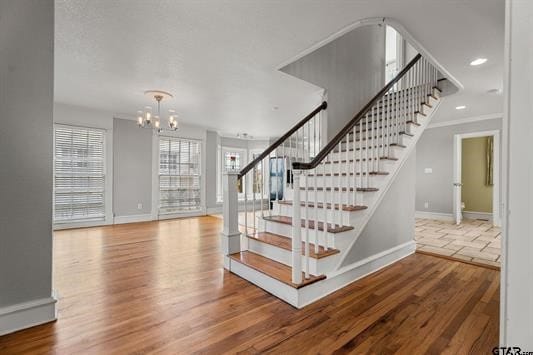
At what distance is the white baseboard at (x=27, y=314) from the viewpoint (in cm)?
157

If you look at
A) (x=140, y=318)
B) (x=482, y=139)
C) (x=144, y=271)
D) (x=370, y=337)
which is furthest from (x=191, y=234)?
(x=482, y=139)

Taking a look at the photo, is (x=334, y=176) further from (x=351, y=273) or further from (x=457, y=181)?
(x=457, y=181)

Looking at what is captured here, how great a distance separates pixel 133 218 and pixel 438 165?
24.6 feet

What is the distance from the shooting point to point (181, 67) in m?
3.03

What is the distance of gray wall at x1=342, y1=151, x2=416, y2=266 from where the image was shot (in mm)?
2582

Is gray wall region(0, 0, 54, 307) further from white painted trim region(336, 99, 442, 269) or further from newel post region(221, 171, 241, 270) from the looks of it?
white painted trim region(336, 99, 442, 269)

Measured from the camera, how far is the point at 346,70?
3840mm

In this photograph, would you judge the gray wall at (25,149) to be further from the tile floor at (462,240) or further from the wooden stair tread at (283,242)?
the tile floor at (462,240)

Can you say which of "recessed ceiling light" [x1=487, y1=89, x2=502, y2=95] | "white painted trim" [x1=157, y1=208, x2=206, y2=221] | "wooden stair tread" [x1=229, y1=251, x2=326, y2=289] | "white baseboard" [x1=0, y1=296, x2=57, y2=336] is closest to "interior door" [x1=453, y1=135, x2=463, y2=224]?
"recessed ceiling light" [x1=487, y1=89, x2=502, y2=95]

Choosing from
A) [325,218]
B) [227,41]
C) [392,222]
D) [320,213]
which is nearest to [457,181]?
[392,222]

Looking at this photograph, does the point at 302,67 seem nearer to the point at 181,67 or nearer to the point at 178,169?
the point at 181,67

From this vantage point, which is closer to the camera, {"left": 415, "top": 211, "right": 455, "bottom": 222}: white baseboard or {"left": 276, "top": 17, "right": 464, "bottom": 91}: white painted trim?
{"left": 276, "top": 17, "right": 464, "bottom": 91}: white painted trim

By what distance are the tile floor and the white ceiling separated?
2435mm

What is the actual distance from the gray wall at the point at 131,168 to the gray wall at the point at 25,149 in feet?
13.4
